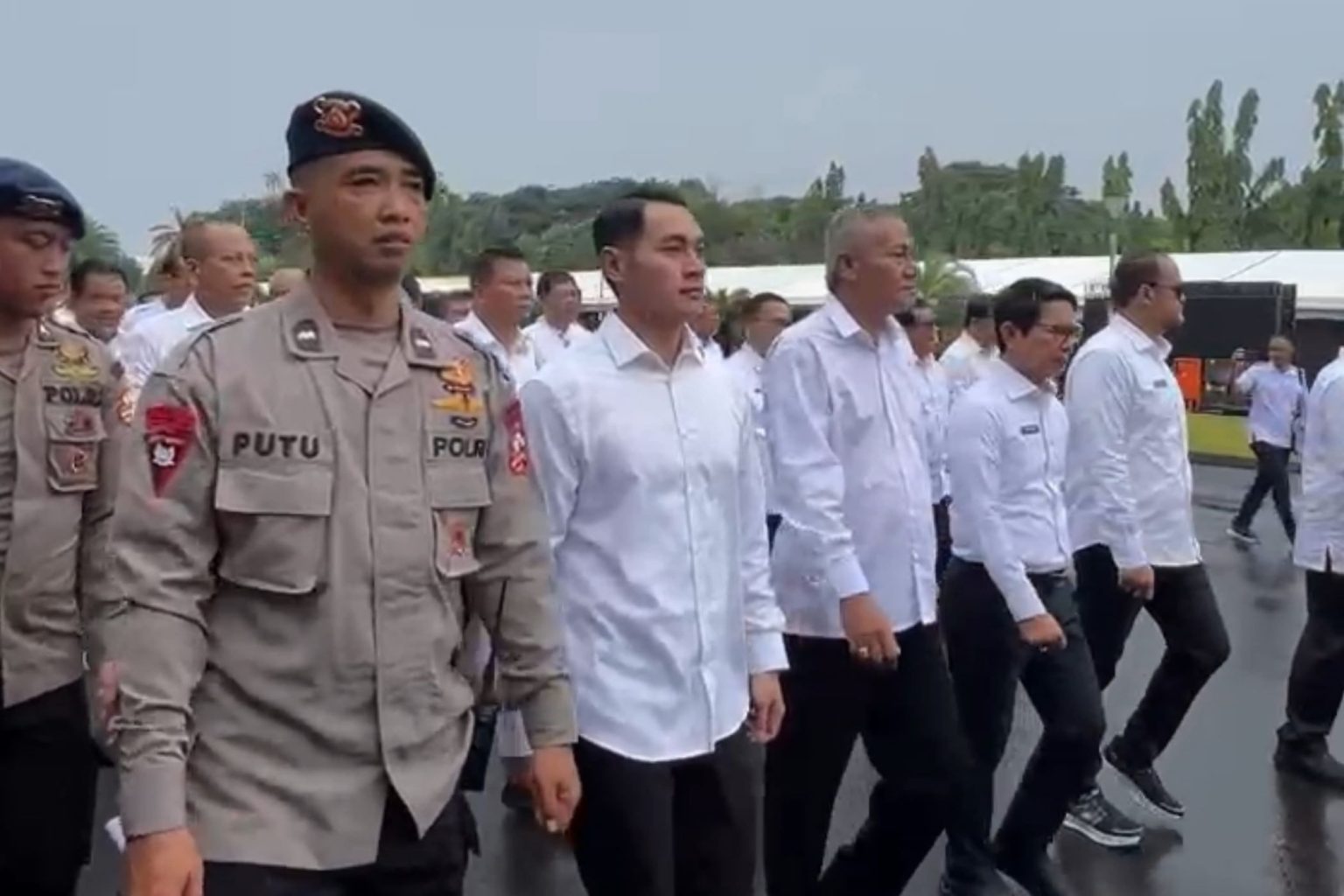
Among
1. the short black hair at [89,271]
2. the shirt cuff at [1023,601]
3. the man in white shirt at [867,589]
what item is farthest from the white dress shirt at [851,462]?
the short black hair at [89,271]

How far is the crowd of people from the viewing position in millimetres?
2643

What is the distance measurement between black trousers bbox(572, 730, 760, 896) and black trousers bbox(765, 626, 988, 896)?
3.04 ft

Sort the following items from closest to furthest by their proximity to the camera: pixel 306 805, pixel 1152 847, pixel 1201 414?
pixel 306 805
pixel 1152 847
pixel 1201 414

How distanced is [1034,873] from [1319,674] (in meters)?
2.17

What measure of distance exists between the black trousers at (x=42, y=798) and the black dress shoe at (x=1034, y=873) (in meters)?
2.85

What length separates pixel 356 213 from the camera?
9.00 ft

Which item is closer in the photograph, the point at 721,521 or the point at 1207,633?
the point at 721,521

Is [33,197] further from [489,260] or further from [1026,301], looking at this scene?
[489,260]

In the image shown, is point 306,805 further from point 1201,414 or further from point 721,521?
point 1201,414

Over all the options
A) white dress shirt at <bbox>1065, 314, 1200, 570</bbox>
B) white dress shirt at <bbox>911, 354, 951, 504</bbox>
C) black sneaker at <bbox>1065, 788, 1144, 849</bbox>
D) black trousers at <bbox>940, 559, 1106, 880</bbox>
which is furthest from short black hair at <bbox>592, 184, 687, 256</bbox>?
black sneaker at <bbox>1065, 788, 1144, 849</bbox>

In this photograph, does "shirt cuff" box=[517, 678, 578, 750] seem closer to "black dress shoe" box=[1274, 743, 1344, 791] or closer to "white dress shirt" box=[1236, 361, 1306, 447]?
"black dress shoe" box=[1274, 743, 1344, 791]

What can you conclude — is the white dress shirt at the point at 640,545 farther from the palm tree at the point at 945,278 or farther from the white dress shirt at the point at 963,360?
the palm tree at the point at 945,278

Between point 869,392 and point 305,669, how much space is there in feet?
8.06

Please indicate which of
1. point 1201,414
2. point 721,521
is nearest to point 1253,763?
point 721,521
